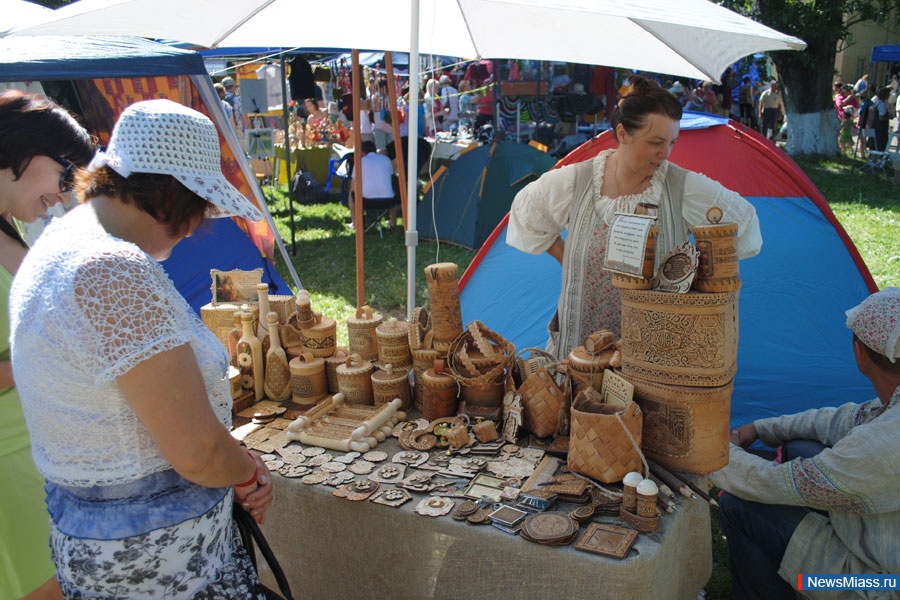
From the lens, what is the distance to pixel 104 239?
3.56 ft

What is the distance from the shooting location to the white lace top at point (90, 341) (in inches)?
41.4

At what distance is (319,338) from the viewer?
2320 millimetres

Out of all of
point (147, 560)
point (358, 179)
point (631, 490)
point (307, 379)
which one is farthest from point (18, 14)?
point (631, 490)

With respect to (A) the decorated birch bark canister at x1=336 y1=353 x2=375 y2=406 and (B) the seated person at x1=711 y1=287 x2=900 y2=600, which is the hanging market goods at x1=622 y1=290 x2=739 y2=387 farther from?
(A) the decorated birch bark canister at x1=336 y1=353 x2=375 y2=406

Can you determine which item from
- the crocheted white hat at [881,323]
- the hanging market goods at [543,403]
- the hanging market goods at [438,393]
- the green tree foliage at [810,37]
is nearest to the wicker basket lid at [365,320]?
the hanging market goods at [438,393]

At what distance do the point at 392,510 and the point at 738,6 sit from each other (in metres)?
14.6

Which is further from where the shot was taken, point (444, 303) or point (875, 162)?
point (875, 162)

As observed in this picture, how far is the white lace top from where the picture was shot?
1053 millimetres

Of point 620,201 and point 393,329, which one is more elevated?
point 620,201

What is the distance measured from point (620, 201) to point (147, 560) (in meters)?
1.71

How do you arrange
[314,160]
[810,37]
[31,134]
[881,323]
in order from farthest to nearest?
1. [810,37]
2. [314,160]
3. [881,323]
4. [31,134]

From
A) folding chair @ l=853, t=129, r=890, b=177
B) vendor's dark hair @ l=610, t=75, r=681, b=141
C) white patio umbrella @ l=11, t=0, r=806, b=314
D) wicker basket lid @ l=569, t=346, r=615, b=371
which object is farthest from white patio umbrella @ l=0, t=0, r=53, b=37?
folding chair @ l=853, t=129, r=890, b=177
